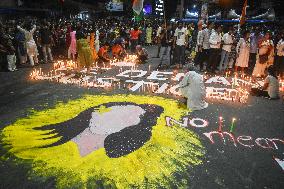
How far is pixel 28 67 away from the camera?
43.6 ft

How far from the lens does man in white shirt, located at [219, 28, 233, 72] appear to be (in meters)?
12.1

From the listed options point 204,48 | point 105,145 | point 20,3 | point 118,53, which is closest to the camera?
point 105,145

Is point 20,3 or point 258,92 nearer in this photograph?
point 258,92

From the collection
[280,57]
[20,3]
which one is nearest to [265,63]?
[280,57]

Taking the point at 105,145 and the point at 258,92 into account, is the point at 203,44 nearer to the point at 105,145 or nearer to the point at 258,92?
the point at 258,92

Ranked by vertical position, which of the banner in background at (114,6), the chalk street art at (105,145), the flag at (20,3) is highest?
the banner in background at (114,6)

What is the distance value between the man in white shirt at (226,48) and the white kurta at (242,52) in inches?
15.6

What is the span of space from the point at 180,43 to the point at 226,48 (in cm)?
211

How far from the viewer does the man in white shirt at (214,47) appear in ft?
39.1

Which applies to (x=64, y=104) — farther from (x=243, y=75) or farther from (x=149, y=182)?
(x=243, y=75)

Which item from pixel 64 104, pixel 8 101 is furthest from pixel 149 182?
pixel 8 101

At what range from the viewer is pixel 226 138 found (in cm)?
591

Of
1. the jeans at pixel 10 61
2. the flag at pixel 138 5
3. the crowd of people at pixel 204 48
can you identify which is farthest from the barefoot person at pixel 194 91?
the flag at pixel 138 5

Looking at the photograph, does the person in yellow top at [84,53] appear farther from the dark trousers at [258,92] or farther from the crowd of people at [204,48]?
the dark trousers at [258,92]
